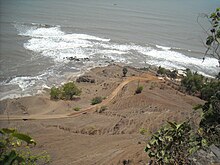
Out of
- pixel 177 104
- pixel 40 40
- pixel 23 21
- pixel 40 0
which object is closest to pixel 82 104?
pixel 177 104

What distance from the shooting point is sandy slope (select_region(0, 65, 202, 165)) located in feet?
34.2

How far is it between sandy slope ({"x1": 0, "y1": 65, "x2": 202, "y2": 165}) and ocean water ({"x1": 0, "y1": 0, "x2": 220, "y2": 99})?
5092 millimetres

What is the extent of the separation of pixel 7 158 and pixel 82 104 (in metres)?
18.6

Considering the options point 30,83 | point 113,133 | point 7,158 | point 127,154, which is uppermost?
point 7,158

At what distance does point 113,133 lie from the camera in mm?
14156

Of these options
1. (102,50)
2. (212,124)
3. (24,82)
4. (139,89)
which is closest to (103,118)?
(139,89)

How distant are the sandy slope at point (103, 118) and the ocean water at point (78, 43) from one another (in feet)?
16.7

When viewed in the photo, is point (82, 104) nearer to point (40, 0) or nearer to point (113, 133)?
point (113, 133)

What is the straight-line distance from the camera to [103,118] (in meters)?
16.5

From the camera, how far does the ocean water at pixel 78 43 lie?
30206 mm

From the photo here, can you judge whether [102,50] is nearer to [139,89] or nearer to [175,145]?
[139,89]

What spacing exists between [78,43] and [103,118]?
26.3 meters

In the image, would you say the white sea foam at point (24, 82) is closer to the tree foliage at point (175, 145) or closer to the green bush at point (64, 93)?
the green bush at point (64, 93)

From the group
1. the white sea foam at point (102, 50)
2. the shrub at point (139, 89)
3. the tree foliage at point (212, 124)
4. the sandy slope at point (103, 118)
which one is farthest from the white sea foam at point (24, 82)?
the tree foliage at point (212, 124)
